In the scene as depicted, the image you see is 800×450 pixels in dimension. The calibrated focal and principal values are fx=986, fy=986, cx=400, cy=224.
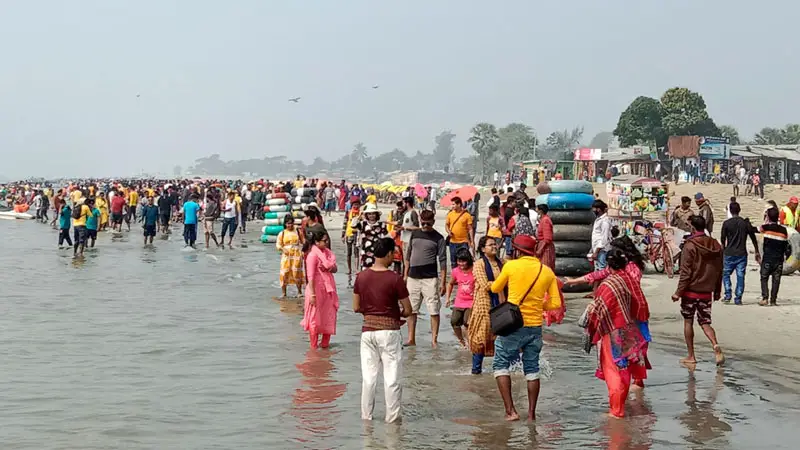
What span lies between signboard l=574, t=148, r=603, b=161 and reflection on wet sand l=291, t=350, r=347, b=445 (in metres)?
55.9

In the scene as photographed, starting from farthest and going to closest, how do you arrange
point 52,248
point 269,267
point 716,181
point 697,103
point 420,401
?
point 697,103 < point 716,181 < point 52,248 < point 269,267 < point 420,401

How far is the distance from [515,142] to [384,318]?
450ft

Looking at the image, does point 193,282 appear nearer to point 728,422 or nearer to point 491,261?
point 491,261

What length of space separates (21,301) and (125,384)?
860 cm

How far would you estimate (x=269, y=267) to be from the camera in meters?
24.5

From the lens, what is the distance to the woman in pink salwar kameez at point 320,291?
11.6 metres

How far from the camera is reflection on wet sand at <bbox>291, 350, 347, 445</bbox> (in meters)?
8.23

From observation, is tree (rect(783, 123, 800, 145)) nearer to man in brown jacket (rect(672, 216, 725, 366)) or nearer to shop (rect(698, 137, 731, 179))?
shop (rect(698, 137, 731, 179))

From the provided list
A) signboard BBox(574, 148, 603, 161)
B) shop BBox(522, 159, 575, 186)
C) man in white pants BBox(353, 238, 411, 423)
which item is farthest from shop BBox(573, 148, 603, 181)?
man in white pants BBox(353, 238, 411, 423)

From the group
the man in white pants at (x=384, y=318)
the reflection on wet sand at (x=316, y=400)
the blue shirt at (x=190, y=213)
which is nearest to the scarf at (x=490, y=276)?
the man in white pants at (x=384, y=318)

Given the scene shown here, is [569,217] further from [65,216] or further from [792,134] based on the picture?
[792,134]

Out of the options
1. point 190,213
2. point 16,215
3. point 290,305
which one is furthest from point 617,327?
point 16,215

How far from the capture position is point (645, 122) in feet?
240

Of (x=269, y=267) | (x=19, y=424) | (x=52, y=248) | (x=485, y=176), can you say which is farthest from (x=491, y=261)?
(x=485, y=176)
